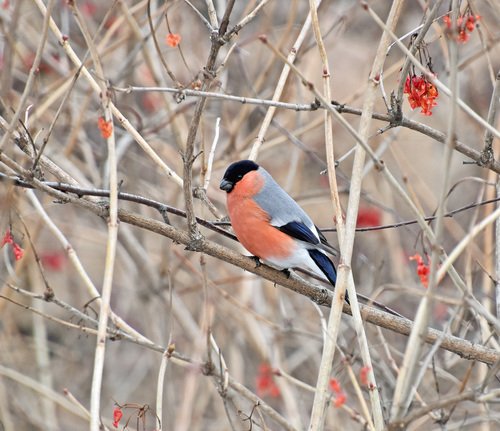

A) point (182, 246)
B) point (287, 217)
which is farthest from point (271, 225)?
point (182, 246)

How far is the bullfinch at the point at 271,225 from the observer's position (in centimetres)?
268

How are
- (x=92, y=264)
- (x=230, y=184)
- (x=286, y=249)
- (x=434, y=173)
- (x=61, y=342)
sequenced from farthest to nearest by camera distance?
(x=434, y=173) → (x=92, y=264) → (x=61, y=342) → (x=230, y=184) → (x=286, y=249)

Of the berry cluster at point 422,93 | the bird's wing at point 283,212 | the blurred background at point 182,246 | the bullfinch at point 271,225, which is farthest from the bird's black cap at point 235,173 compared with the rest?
the berry cluster at point 422,93

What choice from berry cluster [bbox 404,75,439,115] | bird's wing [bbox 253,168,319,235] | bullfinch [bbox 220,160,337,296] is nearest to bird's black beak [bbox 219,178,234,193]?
bullfinch [bbox 220,160,337,296]

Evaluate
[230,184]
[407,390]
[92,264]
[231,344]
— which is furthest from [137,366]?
[407,390]

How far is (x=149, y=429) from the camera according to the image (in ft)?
15.1

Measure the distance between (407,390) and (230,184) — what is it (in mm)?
1660

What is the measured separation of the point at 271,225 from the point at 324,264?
0.91 feet

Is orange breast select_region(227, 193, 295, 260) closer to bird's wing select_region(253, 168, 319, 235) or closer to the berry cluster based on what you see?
bird's wing select_region(253, 168, 319, 235)

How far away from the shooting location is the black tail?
104 inches

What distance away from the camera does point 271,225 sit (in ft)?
9.29

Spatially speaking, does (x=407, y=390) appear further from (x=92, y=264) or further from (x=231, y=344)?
(x=92, y=264)

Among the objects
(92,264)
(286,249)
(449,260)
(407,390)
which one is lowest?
(407,390)

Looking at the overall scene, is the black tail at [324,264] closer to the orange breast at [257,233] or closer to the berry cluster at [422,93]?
the orange breast at [257,233]
